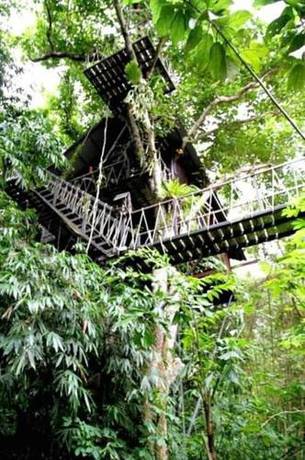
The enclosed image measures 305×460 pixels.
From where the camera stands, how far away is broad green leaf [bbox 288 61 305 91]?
1013 millimetres

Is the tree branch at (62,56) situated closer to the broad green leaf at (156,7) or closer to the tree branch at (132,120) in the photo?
the tree branch at (132,120)

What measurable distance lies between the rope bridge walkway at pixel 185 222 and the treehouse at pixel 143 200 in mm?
13

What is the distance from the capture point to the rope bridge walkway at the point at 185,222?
5.65 meters

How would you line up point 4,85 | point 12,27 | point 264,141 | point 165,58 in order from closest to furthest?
point 4,85
point 165,58
point 12,27
point 264,141

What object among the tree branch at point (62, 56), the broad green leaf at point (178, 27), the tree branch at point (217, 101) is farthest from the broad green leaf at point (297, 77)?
the tree branch at point (62, 56)

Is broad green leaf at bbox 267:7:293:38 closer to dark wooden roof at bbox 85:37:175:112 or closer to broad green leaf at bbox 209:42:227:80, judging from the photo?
broad green leaf at bbox 209:42:227:80

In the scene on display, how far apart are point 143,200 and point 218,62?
313 inches

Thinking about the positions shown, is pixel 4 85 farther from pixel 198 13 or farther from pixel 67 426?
pixel 198 13

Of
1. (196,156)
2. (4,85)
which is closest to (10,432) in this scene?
(4,85)

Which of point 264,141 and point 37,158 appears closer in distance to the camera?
point 37,158

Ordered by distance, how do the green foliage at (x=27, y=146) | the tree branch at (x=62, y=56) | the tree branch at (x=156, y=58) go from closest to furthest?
the green foliage at (x=27, y=146)
the tree branch at (x=156, y=58)
the tree branch at (x=62, y=56)

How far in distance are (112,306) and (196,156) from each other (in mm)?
6162

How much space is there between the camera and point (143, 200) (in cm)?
894

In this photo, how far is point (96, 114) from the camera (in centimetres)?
1083
